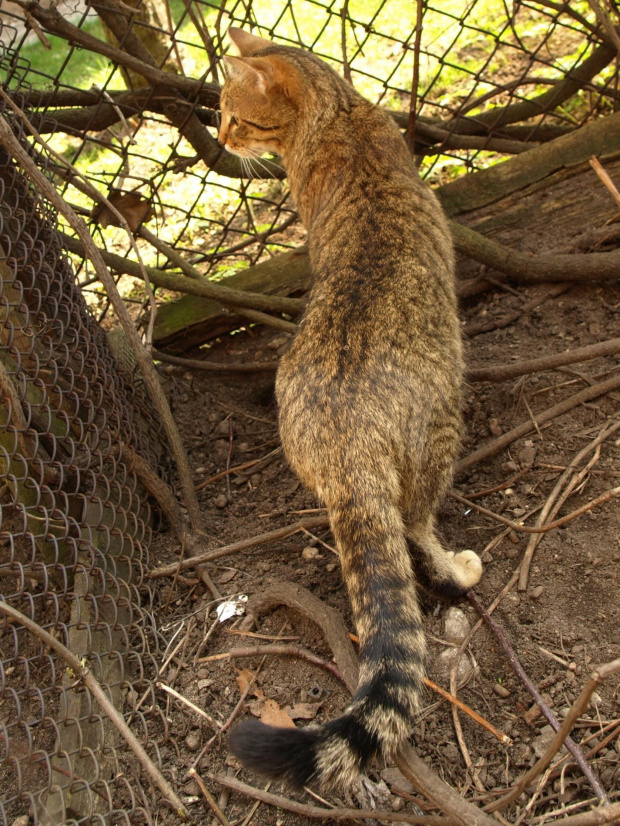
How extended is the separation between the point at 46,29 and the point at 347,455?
2636mm

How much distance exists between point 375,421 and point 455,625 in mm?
771

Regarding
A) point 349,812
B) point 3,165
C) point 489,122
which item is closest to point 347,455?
point 349,812

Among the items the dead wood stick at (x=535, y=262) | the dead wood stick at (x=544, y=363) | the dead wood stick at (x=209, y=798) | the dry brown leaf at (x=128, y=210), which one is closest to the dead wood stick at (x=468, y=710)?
the dead wood stick at (x=209, y=798)

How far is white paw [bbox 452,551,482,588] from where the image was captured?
7.97 feet

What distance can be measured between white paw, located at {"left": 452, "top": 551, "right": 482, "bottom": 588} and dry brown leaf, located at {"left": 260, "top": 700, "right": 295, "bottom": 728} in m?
0.75

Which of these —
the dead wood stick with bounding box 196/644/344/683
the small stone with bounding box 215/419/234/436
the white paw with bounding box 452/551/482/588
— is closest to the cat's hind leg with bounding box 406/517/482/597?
the white paw with bounding box 452/551/482/588

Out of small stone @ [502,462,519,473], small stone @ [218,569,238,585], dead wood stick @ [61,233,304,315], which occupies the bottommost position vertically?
small stone @ [218,569,238,585]

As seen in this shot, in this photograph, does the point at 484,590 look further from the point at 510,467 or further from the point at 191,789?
the point at 191,789

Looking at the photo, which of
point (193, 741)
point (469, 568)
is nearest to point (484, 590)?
point (469, 568)

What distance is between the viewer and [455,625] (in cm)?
239

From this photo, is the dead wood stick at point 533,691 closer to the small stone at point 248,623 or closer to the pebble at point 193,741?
the small stone at point 248,623

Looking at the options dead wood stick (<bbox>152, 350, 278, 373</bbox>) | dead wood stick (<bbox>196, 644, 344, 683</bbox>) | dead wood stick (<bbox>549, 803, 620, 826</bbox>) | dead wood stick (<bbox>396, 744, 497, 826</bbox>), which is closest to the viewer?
dead wood stick (<bbox>549, 803, 620, 826</bbox>)

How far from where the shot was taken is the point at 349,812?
185 centimetres

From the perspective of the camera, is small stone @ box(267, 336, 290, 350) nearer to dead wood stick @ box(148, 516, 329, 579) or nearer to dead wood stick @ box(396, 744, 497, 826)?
dead wood stick @ box(148, 516, 329, 579)
